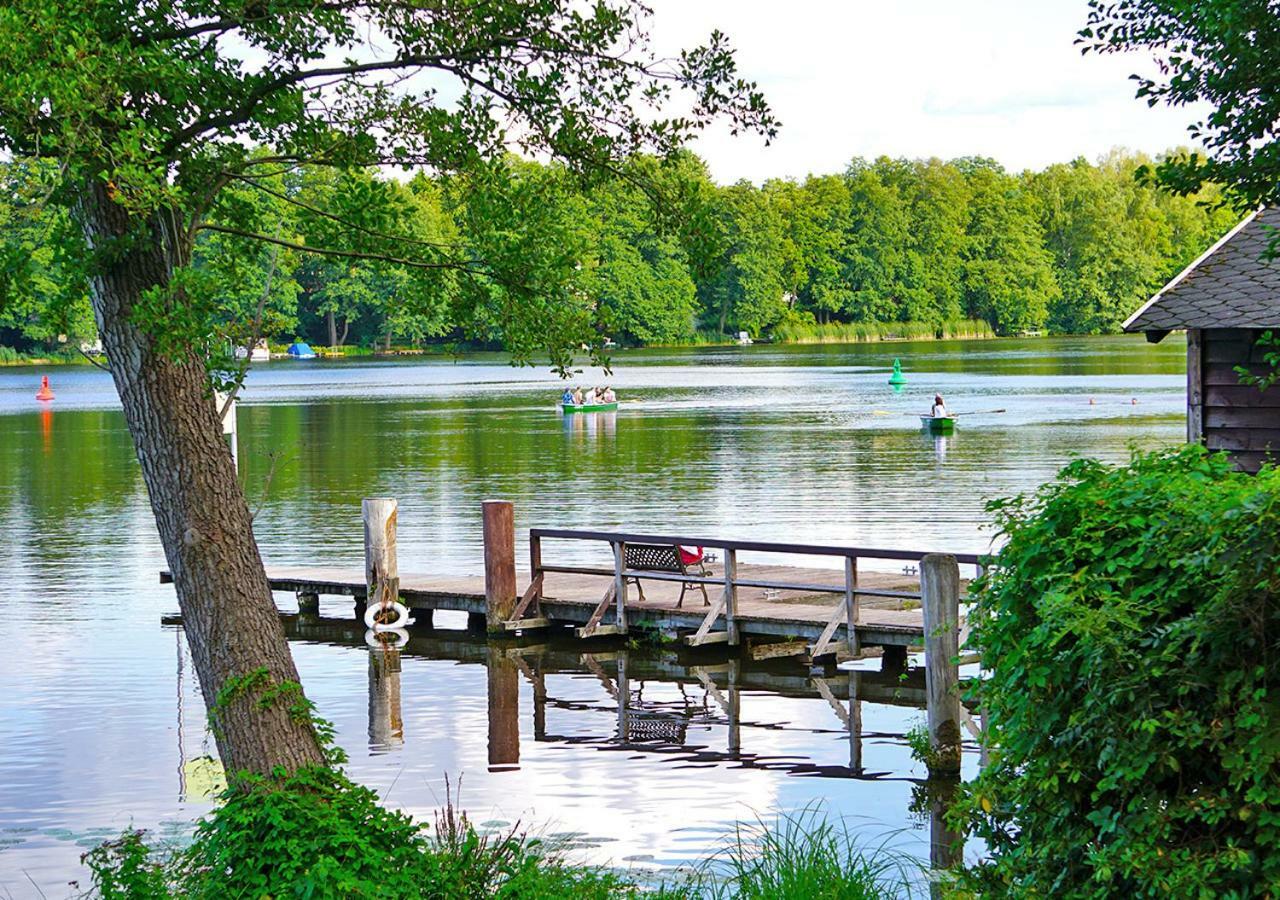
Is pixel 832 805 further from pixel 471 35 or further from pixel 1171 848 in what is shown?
pixel 1171 848

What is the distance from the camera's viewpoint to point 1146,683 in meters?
4.68

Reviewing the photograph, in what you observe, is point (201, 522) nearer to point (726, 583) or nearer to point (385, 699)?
point (385, 699)

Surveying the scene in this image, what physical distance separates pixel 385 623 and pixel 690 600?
3.53 metres

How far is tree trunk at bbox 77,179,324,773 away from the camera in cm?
794

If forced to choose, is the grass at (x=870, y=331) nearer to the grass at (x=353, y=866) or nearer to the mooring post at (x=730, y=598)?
the mooring post at (x=730, y=598)

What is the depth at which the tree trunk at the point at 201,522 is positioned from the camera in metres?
7.94

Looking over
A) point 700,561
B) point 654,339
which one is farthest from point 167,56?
point 654,339

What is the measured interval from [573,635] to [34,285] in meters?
11.5

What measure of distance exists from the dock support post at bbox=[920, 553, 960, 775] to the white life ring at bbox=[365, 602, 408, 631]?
26.1 ft

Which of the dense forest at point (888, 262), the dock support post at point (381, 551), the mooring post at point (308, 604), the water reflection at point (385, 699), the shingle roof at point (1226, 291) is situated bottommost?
the water reflection at point (385, 699)

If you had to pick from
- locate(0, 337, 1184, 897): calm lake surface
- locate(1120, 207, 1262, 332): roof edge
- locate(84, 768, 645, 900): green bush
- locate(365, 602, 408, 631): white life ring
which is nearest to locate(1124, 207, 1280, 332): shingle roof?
locate(1120, 207, 1262, 332): roof edge

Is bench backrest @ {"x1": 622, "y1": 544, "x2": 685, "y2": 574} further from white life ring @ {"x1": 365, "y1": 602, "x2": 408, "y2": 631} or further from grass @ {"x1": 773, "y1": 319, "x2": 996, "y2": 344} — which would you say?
grass @ {"x1": 773, "y1": 319, "x2": 996, "y2": 344}

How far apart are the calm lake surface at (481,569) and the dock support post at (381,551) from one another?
0.64m

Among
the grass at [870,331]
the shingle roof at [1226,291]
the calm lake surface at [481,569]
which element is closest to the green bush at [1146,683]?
the calm lake surface at [481,569]
